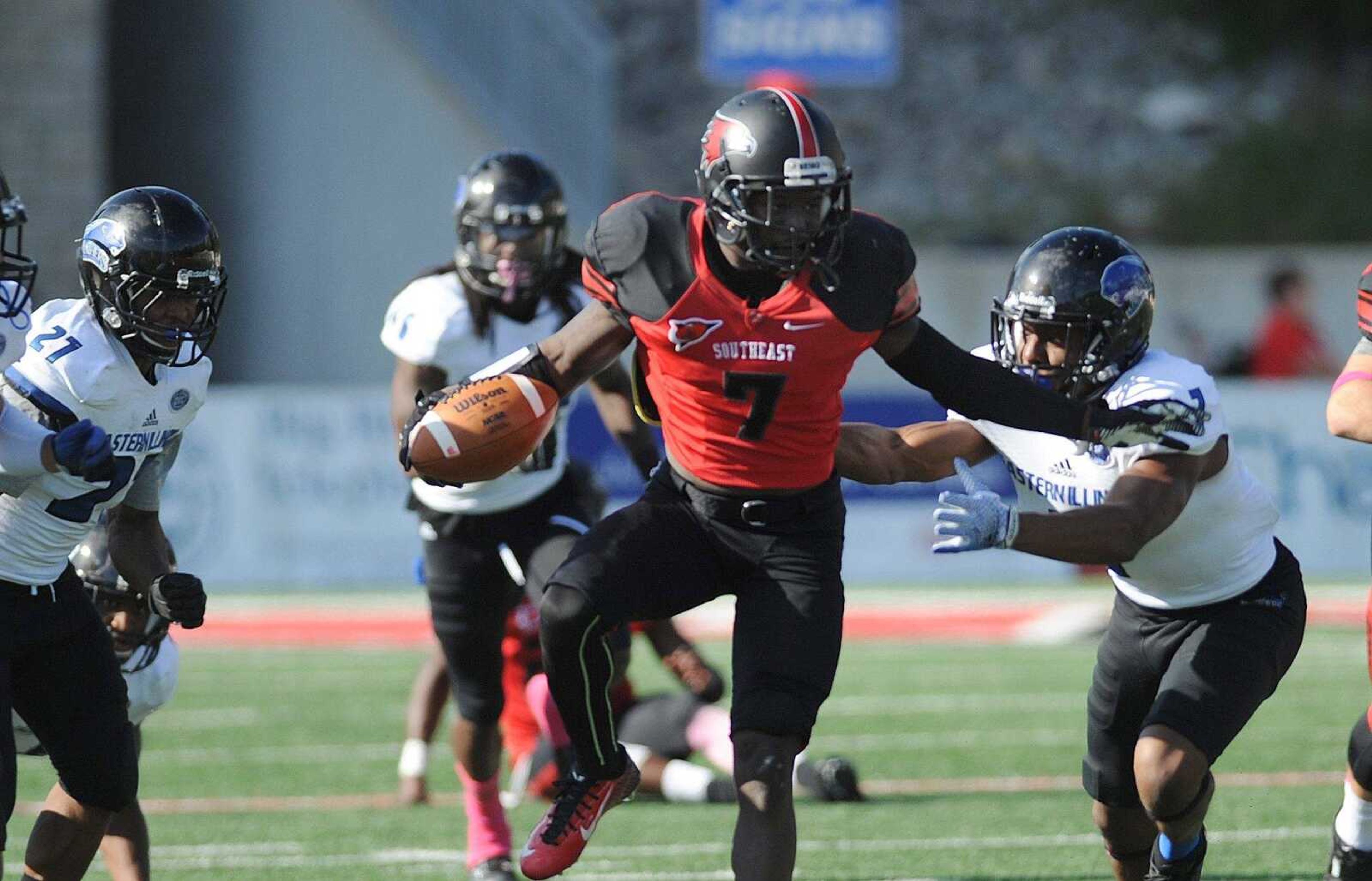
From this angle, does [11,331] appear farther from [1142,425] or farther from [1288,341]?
[1288,341]

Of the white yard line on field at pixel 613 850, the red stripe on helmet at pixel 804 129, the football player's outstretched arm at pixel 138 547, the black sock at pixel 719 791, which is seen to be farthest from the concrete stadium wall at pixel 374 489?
the red stripe on helmet at pixel 804 129

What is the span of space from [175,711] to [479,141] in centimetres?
829

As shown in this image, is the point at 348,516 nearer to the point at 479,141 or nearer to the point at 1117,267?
the point at 479,141

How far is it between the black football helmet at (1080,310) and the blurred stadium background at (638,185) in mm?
1524

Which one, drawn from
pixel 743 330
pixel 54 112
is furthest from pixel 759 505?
pixel 54 112

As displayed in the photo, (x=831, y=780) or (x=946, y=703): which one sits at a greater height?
(x=831, y=780)

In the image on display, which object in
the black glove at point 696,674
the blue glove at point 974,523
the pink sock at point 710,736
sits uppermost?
the blue glove at point 974,523

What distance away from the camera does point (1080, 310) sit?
191 inches

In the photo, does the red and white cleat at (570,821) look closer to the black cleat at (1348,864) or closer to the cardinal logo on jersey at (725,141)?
the cardinal logo on jersey at (725,141)

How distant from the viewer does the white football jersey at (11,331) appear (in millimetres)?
4715

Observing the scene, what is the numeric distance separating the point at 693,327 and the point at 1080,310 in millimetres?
982

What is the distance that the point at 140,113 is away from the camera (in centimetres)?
1816

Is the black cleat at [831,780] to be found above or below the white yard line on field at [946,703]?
above

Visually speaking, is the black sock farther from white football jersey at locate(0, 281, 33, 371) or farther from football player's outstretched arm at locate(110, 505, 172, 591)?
white football jersey at locate(0, 281, 33, 371)
